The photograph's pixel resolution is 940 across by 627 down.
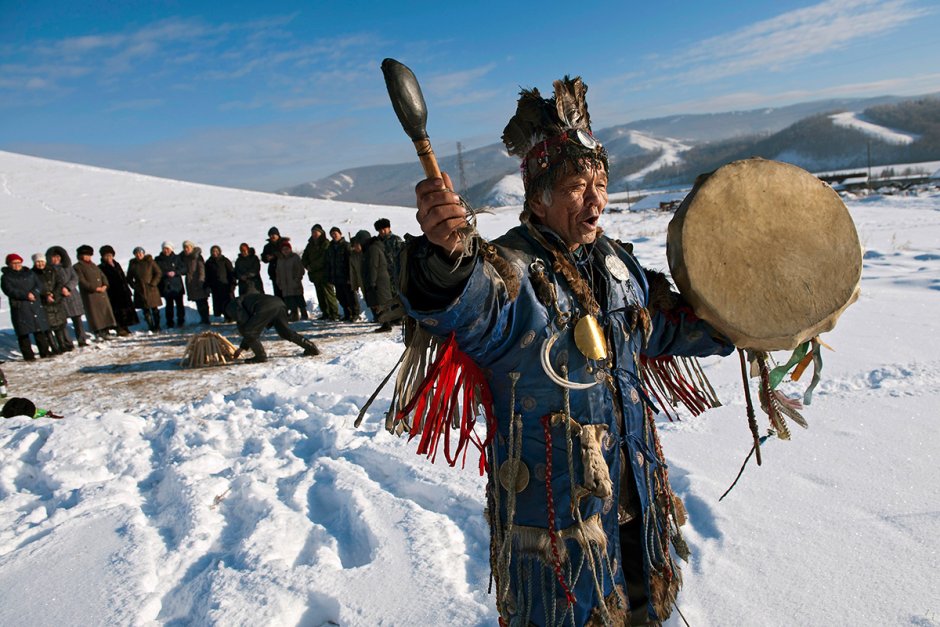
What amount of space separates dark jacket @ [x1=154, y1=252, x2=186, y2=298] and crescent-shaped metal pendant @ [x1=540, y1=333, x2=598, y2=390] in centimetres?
1049

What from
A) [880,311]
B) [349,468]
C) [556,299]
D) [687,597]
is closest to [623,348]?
[556,299]

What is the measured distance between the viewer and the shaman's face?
1674 millimetres

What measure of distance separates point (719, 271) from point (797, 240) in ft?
0.95

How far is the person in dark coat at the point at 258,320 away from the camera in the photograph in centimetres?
735

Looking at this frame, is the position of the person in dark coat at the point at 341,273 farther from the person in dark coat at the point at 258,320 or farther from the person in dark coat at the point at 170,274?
the person in dark coat at the point at 170,274

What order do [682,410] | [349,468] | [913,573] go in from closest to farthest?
[913,573], [349,468], [682,410]

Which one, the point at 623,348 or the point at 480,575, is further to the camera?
the point at 480,575

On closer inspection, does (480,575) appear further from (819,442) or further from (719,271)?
(819,442)

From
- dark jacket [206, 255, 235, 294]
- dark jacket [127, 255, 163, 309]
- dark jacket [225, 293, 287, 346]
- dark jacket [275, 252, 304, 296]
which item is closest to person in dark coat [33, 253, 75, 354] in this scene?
dark jacket [127, 255, 163, 309]

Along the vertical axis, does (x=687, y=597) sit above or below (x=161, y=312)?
below

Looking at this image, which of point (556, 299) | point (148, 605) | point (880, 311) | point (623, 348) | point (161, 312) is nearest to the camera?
point (556, 299)

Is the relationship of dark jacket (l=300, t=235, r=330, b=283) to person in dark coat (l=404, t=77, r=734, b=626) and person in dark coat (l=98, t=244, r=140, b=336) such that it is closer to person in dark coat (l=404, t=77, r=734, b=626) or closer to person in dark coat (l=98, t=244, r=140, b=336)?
person in dark coat (l=98, t=244, r=140, b=336)

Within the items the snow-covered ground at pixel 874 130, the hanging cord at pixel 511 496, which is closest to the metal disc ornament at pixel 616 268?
the hanging cord at pixel 511 496

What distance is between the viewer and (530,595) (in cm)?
164
